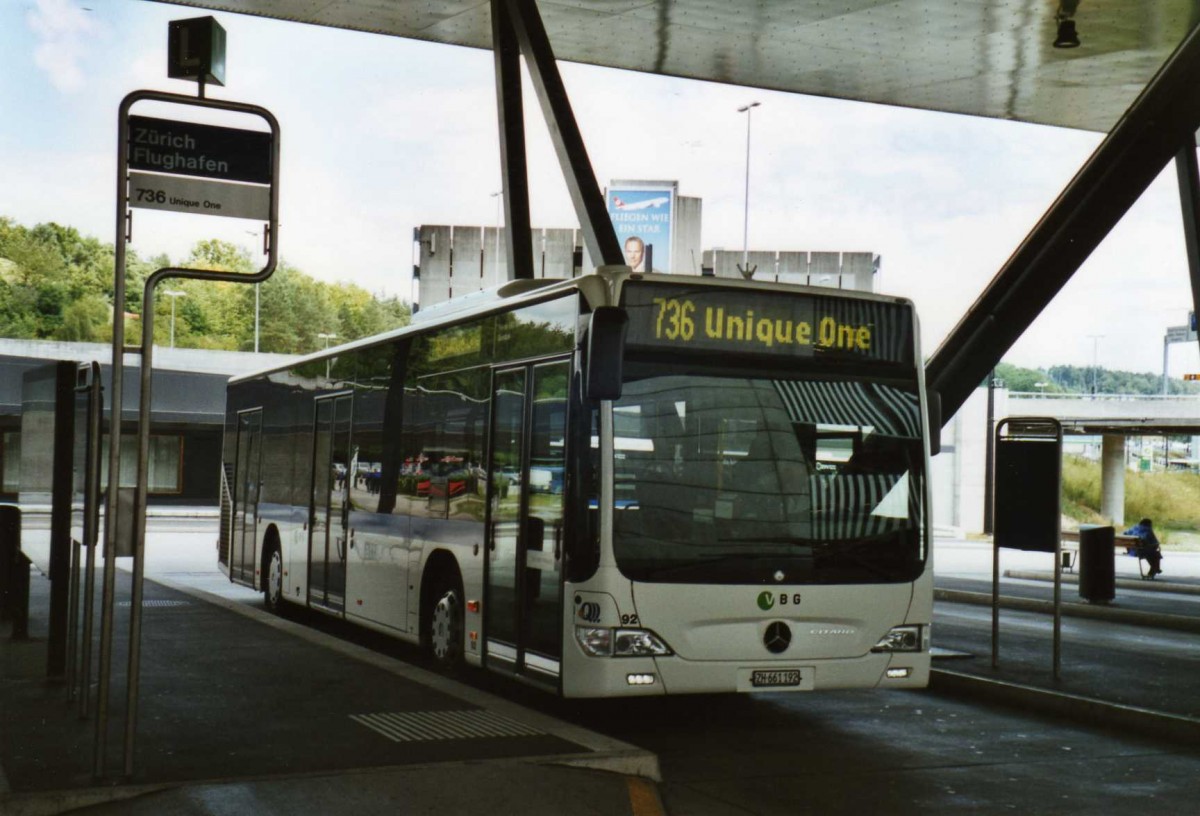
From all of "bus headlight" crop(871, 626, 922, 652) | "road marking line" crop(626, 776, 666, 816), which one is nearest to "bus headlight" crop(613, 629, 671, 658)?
"road marking line" crop(626, 776, 666, 816)

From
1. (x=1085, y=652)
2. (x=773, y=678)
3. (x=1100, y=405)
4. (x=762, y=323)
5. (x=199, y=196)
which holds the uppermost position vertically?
(x=1100, y=405)

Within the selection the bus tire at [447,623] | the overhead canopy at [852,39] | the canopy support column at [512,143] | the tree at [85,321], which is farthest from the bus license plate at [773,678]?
the tree at [85,321]

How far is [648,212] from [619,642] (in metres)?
76.1

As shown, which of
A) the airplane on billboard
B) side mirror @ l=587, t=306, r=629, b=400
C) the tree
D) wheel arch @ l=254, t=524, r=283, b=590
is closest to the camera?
side mirror @ l=587, t=306, r=629, b=400

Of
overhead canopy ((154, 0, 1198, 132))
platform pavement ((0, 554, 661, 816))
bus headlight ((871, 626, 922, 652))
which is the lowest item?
platform pavement ((0, 554, 661, 816))

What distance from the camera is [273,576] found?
16.7 m

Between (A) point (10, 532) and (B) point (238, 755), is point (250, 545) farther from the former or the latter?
(B) point (238, 755)

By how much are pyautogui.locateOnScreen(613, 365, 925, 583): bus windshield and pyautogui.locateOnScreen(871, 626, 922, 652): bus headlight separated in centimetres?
37

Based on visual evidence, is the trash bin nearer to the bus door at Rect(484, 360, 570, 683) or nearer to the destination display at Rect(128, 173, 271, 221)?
the bus door at Rect(484, 360, 570, 683)

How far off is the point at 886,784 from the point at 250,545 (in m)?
11.4

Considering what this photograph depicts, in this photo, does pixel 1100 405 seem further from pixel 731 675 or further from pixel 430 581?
pixel 731 675

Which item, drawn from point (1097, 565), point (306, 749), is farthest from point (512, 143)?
point (306, 749)

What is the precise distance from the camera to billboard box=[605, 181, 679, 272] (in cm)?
8306

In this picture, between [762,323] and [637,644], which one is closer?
[637,644]
